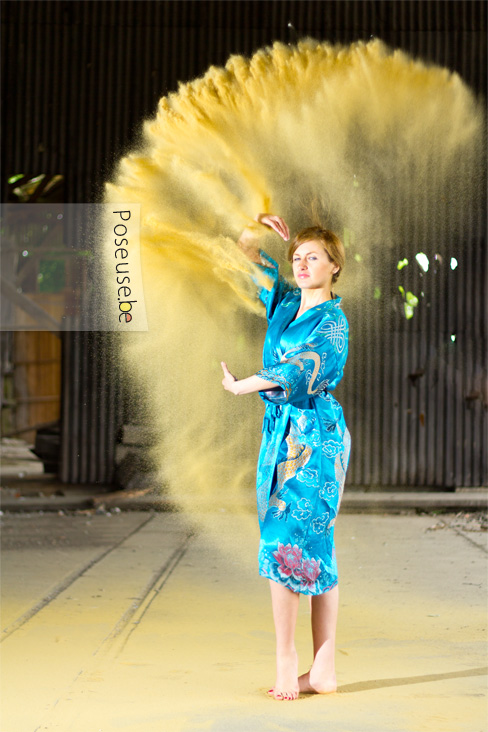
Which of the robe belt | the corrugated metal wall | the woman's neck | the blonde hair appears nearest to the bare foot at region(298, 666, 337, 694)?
the robe belt

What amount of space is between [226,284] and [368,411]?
465 centimetres

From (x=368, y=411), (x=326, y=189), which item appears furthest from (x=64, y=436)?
(x=326, y=189)

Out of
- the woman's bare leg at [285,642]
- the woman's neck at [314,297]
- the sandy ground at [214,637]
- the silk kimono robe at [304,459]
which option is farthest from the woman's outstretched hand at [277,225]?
the sandy ground at [214,637]

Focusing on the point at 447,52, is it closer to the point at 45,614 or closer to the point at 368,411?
the point at 368,411

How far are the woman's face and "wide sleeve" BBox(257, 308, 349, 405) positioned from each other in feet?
0.36

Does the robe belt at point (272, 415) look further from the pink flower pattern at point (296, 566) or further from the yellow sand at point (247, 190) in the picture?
the yellow sand at point (247, 190)

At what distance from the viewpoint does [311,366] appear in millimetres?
2869

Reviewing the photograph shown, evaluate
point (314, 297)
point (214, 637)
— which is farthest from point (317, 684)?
point (314, 297)

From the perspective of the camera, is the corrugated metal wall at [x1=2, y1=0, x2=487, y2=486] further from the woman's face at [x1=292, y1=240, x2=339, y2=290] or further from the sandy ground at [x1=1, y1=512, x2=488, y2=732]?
the woman's face at [x1=292, y1=240, x2=339, y2=290]

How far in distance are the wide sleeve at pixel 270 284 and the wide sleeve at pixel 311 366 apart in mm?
236

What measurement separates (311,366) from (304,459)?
11.6 inches

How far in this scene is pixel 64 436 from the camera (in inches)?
343

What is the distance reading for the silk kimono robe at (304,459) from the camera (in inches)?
114

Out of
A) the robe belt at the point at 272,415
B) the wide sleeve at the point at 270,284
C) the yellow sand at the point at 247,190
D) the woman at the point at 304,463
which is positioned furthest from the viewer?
the yellow sand at the point at 247,190
